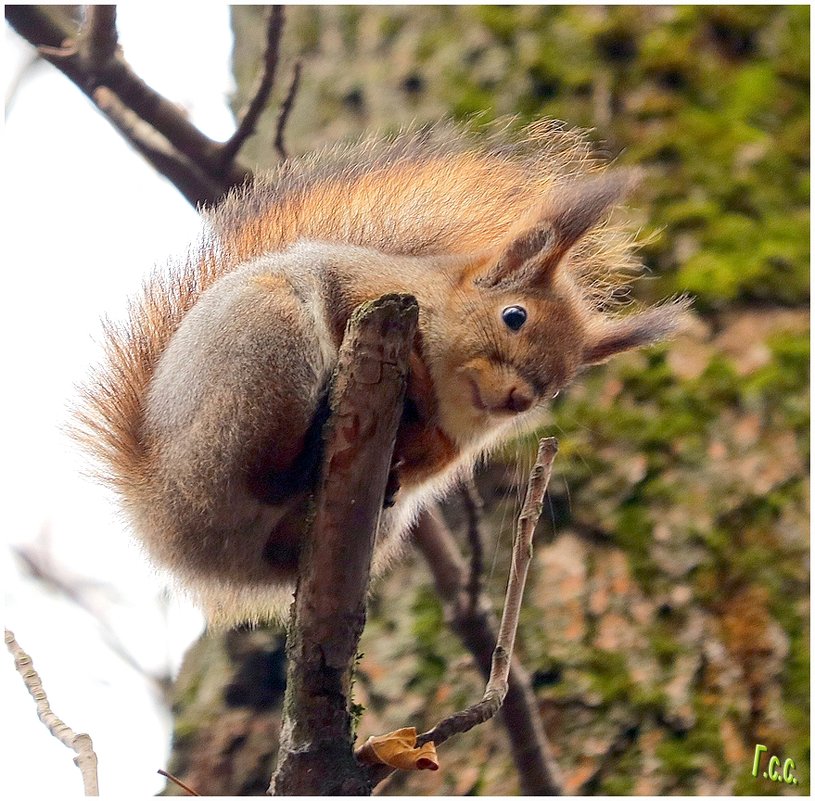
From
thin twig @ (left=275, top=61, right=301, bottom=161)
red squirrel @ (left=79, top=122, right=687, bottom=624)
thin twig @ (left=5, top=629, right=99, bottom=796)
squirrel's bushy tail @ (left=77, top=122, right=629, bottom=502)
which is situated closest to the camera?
thin twig @ (left=5, top=629, right=99, bottom=796)

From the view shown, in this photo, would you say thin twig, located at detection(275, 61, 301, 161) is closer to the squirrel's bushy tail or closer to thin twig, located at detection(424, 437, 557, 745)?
the squirrel's bushy tail

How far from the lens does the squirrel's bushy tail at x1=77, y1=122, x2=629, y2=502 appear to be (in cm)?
194

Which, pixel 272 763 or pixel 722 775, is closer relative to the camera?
pixel 722 775

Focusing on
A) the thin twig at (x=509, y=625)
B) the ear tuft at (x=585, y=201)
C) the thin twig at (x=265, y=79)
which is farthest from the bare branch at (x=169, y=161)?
the thin twig at (x=509, y=625)

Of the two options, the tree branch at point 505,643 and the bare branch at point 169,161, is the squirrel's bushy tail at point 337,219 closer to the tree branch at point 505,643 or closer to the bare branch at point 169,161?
the bare branch at point 169,161

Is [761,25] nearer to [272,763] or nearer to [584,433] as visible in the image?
[584,433]

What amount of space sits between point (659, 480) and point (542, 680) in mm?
589

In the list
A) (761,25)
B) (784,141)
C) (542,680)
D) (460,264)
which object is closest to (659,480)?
(542,680)

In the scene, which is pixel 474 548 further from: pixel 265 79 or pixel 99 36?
pixel 99 36

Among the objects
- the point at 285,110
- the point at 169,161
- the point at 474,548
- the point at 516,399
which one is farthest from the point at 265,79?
the point at 474,548

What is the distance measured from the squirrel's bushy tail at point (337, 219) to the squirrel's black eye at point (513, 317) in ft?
0.76

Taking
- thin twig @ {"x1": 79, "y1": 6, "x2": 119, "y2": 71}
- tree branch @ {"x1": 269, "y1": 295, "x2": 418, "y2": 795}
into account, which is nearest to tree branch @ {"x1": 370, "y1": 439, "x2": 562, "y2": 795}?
→ tree branch @ {"x1": 269, "y1": 295, "x2": 418, "y2": 795}

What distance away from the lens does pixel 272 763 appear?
2.52 meters

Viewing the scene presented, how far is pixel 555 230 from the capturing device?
6.14ft
